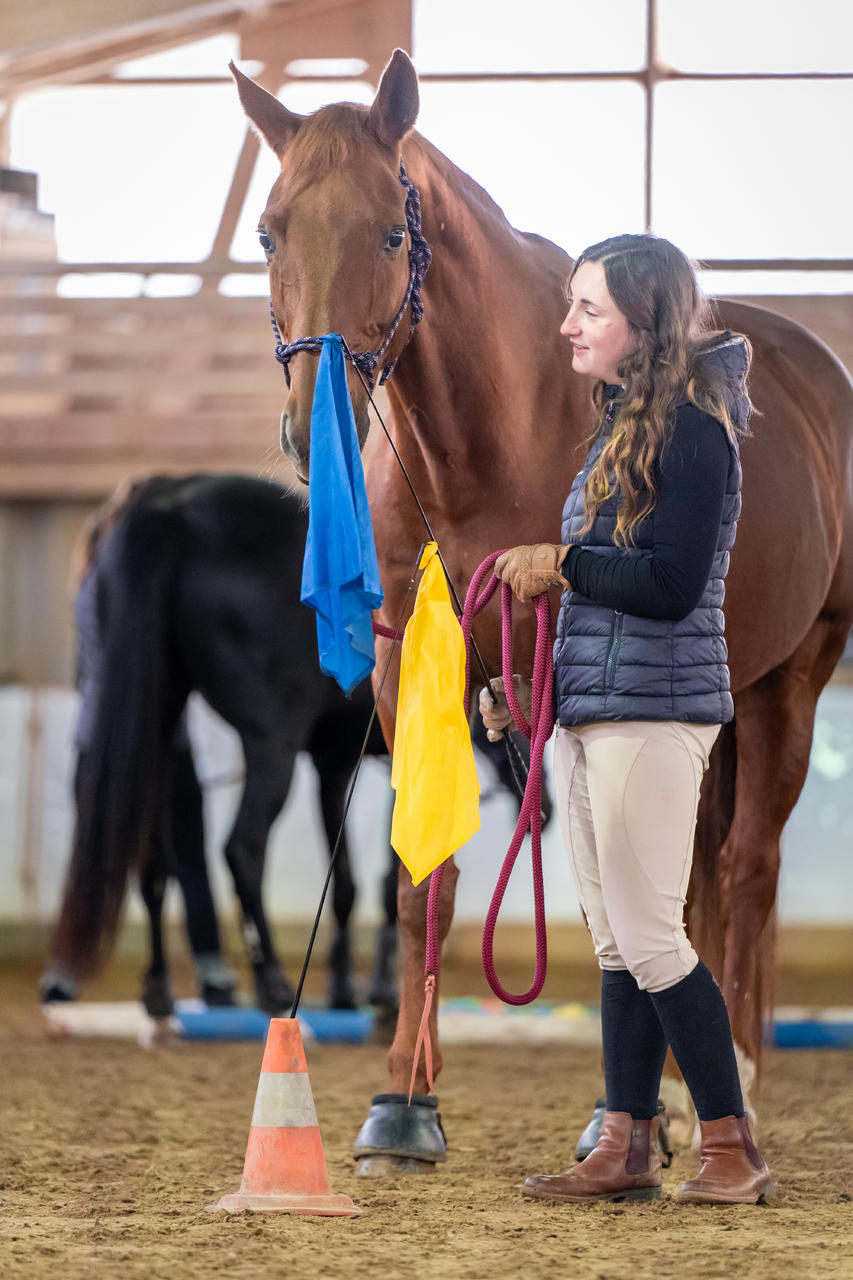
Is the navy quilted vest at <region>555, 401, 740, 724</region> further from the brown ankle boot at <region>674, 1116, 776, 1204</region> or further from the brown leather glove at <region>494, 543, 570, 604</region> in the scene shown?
the brown ankle boot at <region>674, 1116, 776, 1204</region>

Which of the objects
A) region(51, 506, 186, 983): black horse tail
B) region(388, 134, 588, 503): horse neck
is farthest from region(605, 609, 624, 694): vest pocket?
region(51, 506, 186, 983): black horse tail

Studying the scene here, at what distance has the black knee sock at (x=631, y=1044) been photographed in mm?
2252

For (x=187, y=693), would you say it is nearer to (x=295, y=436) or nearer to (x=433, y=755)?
(x=433, y=755)

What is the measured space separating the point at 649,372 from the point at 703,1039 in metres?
0.99

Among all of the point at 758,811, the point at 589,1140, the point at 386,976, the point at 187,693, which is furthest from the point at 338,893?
the point at 589,1140

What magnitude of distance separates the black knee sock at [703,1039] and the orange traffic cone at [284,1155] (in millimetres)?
544

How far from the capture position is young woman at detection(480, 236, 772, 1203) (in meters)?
2.07

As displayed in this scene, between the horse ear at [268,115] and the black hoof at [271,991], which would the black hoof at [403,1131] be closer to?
the horse ear at [268,115]

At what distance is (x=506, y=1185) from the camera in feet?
8.04

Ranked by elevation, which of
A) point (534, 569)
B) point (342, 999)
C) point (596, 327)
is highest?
point (596, 327)

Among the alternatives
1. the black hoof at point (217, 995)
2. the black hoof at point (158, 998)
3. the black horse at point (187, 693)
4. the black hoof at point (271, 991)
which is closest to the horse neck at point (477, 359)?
the black horse at point (187, 693)

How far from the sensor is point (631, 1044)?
7.40 ft

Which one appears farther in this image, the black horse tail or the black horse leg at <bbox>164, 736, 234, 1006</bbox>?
the black horse leg at <bbox>164, 736, 234, 1006</bbox>

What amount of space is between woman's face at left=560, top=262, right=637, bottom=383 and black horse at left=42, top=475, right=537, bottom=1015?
240cm
